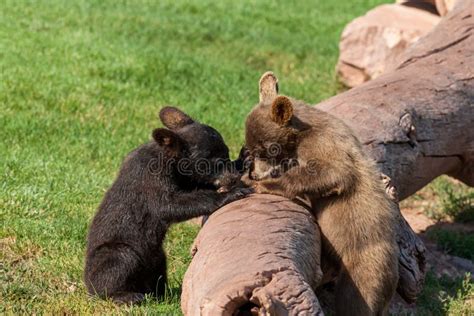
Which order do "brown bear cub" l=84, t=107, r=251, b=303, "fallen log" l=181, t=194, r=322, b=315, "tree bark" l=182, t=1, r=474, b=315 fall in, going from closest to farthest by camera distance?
"fallen log" l=181, t=194, r=322, b=315, "tree bark" l=182, t=1, r=474, b=315, "brown bear cub" l=84, t=107, r=251, b=303

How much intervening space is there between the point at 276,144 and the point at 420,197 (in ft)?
13.3

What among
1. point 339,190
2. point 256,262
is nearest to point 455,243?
point 339,190

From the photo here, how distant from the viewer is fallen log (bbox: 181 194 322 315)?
14.6ft

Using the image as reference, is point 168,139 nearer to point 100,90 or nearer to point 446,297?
point 446,297

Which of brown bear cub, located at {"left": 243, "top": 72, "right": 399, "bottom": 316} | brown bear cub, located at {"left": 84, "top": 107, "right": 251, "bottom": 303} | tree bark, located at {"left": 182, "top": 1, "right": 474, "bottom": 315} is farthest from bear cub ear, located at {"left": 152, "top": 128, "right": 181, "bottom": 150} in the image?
tree bark, located at {"left": 182, "top": 1, "right": 474, "bottom": 315}

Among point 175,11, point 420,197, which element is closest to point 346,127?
point 420,197

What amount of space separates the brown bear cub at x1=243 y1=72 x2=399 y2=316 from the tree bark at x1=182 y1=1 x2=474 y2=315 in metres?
0.25

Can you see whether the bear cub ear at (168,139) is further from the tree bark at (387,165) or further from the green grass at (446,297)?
the green grass at (446,297)

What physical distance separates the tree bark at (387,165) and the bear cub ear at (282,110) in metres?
0.66

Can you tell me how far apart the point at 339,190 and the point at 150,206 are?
1.32 meters

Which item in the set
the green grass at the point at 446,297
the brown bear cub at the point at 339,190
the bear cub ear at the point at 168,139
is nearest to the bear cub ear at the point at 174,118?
the bear cub ear at the point at 168,139

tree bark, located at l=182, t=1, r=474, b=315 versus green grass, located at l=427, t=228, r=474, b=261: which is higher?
tree bark, located at l=182, t=1, r=474, b=315

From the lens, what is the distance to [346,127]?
20.3 ft

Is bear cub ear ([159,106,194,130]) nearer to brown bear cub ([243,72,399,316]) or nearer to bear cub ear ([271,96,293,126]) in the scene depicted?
brown bear cub ([243,72,399,316])
